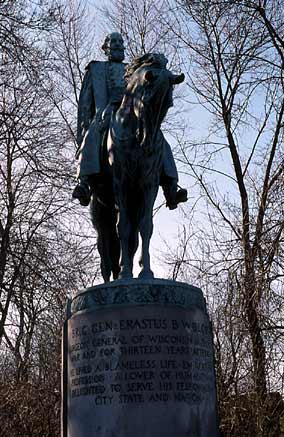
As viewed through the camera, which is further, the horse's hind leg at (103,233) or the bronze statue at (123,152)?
the horse's hind leg at (103,233)

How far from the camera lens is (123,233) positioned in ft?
24.2

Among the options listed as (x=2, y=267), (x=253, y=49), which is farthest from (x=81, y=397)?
(x=253, y=49)

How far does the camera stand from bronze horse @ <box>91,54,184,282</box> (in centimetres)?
A: 685

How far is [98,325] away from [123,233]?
1.09 metres

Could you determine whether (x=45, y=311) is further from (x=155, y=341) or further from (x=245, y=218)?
(x=155, y=341)

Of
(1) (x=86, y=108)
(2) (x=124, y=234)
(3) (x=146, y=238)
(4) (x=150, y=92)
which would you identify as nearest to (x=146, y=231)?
(3) (x=146, y=238)

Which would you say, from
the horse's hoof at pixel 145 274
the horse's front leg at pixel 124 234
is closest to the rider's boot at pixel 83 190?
the horse's front leg at pixel 124 234

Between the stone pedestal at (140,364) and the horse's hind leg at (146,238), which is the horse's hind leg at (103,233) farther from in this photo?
the stone pedestal at (140,364)

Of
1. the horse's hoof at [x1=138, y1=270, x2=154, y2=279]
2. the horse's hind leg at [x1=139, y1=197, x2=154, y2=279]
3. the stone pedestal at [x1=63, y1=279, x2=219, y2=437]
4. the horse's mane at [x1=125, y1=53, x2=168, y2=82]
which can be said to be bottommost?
the stone pedestal at [x1=63, y1=279, x2=219, y2=437]

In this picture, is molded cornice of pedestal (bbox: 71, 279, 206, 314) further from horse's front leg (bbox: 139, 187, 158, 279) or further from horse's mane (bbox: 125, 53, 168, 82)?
horse's mane (bbox: 125, 53, 168, 82)

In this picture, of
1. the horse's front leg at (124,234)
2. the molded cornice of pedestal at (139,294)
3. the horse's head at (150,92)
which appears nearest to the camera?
the molded cornice of pedestal at (139,294)

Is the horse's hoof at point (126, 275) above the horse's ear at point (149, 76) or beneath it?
beneath

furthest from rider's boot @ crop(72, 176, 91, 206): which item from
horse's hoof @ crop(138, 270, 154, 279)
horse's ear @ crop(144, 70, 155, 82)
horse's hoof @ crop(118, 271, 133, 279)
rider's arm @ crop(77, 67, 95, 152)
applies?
horse's ear @ crop(144, 70, 155, 82)

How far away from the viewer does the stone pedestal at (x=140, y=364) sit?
6316mm
